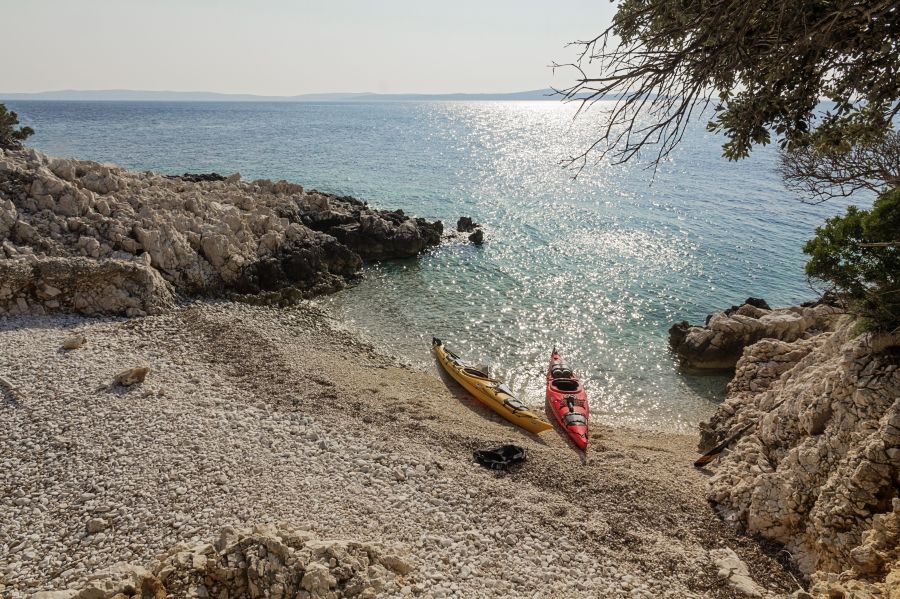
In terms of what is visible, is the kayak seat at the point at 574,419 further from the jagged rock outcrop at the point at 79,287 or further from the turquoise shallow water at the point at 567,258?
the jagged rock outcrop at the point at 79,287

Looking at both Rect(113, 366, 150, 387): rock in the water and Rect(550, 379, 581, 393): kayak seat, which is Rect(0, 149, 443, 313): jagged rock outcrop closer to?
Rect(113, 366, 150, 387): rock in the water

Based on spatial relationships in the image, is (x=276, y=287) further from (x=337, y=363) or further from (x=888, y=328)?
(x=888, y=328)

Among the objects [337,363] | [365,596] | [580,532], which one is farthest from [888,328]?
[337,363]

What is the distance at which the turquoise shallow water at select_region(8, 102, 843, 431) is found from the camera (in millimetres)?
18984

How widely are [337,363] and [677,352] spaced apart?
12978 mm

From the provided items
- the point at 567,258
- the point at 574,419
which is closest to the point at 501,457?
the point at 574,419

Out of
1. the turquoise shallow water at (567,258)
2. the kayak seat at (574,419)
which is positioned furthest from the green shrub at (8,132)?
the kayak seat at (574,419)

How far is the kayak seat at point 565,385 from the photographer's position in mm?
16234

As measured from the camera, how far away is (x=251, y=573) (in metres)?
7.01

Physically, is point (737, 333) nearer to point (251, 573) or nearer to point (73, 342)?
point (251, 573)

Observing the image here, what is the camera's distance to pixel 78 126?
90.6 metres

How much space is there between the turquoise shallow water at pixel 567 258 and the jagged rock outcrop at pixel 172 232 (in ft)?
7.01

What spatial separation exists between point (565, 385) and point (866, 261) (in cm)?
867

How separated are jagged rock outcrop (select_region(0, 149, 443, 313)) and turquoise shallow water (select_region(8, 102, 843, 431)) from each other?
7.01 ft
